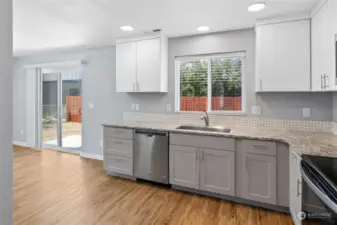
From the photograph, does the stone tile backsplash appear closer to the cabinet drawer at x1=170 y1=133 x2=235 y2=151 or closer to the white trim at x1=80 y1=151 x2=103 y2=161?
the cabinet drawer at x1=170 y1=133 x2=235 y2=151

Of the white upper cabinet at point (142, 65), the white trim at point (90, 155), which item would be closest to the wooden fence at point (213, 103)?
the white upper cabinet at point (142, 65)

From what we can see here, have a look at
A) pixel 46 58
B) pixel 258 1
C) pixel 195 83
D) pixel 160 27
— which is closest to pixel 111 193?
pixel 195 83

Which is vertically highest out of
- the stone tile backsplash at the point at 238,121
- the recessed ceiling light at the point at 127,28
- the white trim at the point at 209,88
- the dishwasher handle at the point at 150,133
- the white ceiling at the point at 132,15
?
the recessed ceiling light at the point at 127,28

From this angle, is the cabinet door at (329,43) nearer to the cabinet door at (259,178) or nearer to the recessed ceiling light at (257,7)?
the recessed ceiling light at (257,7)

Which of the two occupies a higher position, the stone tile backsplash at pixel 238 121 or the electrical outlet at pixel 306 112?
the electrical outlet at pixel 306 112

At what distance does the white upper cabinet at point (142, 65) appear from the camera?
11.8ft

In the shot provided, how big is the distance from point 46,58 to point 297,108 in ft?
18.0

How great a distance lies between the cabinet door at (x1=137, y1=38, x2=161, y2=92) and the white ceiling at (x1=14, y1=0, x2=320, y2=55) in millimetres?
243

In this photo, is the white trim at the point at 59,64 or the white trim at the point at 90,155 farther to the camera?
the white trim at the point at 59,64

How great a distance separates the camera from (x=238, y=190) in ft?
8.91

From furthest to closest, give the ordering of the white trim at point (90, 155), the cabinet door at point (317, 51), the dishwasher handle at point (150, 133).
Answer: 1. the white trim at point (90, 155)
2. the dishwasher handle at point (150, 133)
3. the cabinet door at point (317, 51)

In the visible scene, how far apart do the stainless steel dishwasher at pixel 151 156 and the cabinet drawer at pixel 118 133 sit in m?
0.14

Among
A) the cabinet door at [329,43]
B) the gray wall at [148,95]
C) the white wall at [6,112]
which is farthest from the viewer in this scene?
the gray wall at [148,95]

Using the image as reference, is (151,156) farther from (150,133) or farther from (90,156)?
(90,156)
